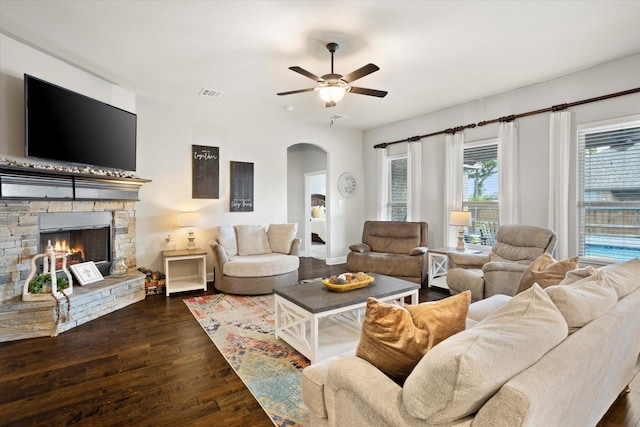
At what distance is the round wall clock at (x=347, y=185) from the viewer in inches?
262

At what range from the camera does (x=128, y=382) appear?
7.48 feet

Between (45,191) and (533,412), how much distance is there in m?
4.16

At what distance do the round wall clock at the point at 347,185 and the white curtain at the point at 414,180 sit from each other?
1.33m

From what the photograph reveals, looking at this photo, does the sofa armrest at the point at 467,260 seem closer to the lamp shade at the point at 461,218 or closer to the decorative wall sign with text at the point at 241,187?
the lamp shade at the point at 461,218

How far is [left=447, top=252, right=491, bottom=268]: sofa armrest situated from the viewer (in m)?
4.08

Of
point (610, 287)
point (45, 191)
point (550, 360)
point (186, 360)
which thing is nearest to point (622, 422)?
point (610, 287)

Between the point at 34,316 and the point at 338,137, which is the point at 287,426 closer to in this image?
the point at 34,316

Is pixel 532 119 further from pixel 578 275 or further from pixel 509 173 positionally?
pixel 578 275

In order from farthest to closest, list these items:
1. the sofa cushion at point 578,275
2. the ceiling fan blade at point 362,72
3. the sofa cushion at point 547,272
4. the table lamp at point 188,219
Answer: the table lamp at point 188,219 → the ceiling fan blade at point 362,72 → the sofa cushion at point 547,272 → the sofa cushion at point 578,275

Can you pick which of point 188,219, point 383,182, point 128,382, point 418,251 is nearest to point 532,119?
point 418,251

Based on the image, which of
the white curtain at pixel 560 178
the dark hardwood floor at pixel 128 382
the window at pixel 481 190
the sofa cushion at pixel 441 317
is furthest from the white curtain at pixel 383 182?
the sofa cushion at pixel 441 317

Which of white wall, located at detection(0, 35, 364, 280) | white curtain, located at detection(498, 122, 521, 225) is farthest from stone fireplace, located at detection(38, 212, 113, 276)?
white curtain, located at detection(498, 122, 521, 225)

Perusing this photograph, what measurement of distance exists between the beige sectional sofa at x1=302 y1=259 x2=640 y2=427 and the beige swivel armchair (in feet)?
5.33

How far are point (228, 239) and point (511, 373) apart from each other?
441 centimetres
